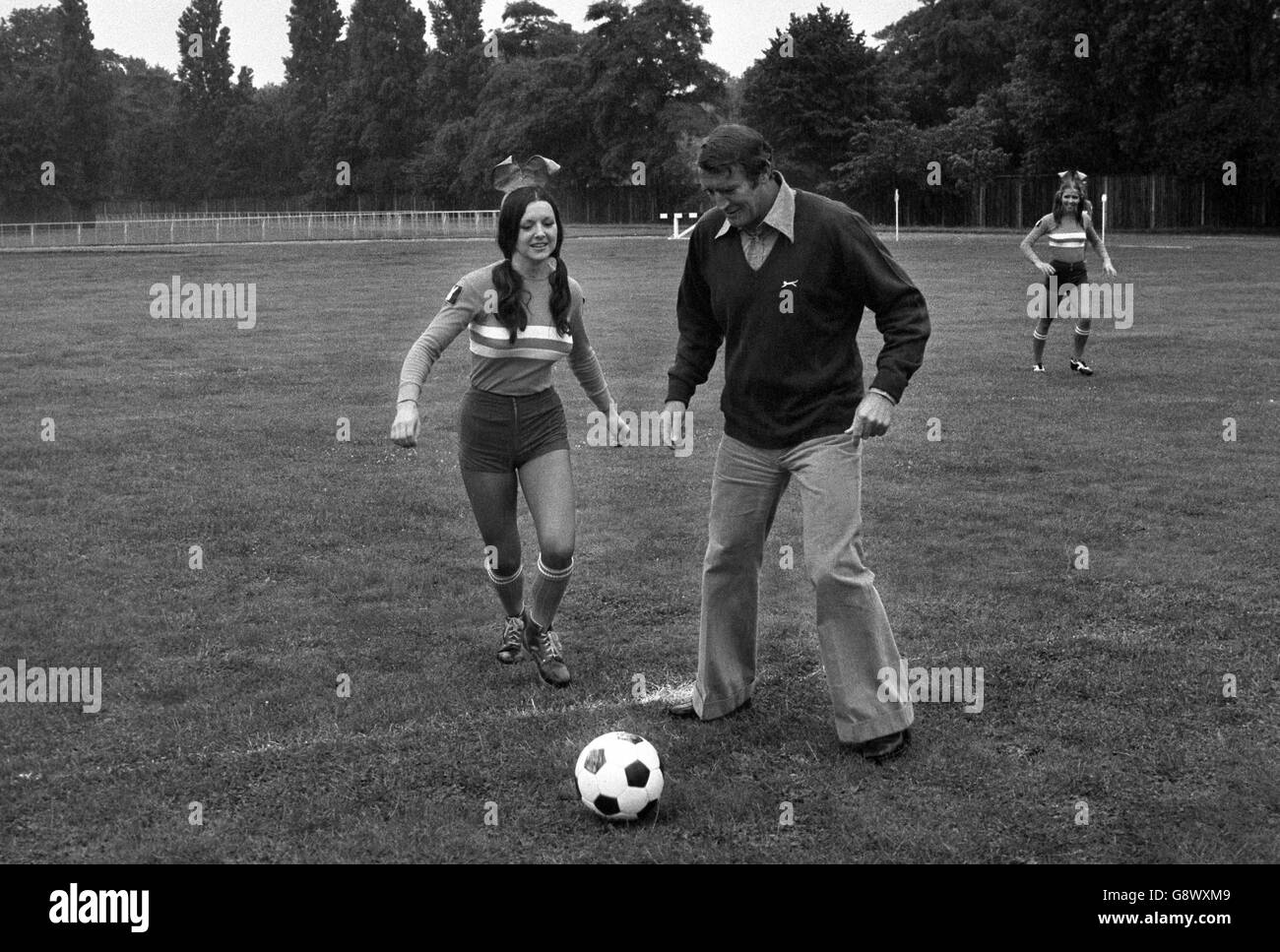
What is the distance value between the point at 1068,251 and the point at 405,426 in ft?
39.0

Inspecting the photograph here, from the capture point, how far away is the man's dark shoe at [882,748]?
18.3 ft

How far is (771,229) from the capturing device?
5.66 meters

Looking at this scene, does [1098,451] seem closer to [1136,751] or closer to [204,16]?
[1136,751]

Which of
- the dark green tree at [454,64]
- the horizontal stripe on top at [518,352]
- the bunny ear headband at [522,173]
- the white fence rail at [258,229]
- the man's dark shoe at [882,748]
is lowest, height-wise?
the man's dark shoe at [882,748]

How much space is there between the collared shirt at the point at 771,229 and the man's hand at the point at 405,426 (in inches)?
60.5

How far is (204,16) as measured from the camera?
312ft

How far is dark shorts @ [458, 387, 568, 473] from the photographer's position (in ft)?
21.6

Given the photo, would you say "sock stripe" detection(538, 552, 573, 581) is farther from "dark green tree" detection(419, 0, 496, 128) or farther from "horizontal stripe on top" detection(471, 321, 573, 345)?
"dark green tree" detection(419, 0, 496, 128)

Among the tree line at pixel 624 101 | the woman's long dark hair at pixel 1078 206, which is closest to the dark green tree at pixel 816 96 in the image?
the tree line at pixel 624 101

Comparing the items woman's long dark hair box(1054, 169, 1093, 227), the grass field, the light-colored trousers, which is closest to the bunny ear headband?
the light-colored trousers

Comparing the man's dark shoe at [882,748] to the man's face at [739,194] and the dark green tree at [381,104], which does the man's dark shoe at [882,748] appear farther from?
the dark green tree at [381,104]

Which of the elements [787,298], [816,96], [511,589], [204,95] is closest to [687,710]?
[511,589]

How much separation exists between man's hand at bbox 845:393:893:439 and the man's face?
821 mm
